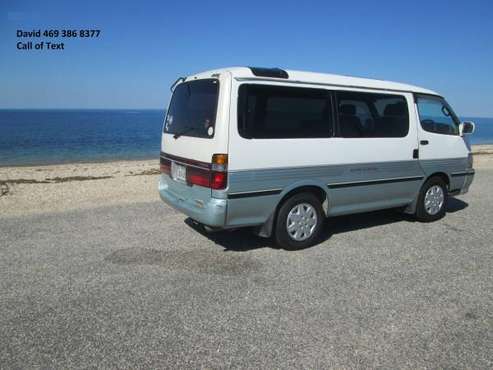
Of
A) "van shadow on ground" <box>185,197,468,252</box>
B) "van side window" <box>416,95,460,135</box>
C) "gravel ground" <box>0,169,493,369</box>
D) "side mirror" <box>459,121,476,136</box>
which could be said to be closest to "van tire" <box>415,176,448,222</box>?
"van shadow on ground" <box>185,197,468,252</box>

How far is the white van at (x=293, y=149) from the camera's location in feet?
14.5

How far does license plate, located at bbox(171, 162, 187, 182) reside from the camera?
493 centimetres

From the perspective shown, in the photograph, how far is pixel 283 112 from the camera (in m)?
4.69

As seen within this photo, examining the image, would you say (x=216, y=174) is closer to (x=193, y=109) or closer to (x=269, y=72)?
(x=193, y=109)

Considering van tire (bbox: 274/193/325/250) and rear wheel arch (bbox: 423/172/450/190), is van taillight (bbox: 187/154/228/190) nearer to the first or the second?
van tire (bbox: 274/193/325/250)

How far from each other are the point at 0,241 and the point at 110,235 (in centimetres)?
146

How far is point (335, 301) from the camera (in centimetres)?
371

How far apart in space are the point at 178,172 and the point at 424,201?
4.10 meters

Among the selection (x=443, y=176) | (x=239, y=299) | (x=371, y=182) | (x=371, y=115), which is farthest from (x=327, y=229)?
(x=239, y=299)

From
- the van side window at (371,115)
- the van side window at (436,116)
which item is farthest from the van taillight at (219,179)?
the van side window at (436,116)

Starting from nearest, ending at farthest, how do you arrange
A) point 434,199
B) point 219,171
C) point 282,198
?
point 219,171
point 282,198
point 434,199

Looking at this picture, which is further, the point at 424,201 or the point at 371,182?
the point at 424,201

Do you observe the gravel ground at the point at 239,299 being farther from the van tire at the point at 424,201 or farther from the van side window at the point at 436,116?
the van side window at the point at 436,116

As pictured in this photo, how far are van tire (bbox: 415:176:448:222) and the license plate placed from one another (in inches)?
154
